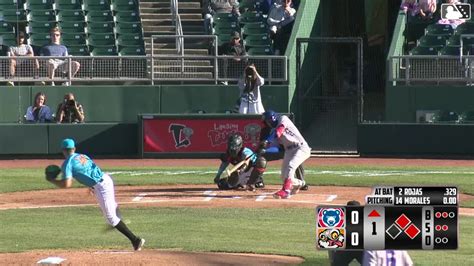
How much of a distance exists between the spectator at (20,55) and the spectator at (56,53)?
0.35 metres

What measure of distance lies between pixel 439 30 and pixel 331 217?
24.5m

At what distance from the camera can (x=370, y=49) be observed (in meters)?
32.7

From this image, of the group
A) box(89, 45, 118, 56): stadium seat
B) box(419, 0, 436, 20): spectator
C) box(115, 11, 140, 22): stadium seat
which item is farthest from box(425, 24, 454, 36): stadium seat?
box(89, 45, 118, 56): stadium seat

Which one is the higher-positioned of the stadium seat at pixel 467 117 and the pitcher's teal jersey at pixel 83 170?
the pitcher's teal jersey at pixel 83 170

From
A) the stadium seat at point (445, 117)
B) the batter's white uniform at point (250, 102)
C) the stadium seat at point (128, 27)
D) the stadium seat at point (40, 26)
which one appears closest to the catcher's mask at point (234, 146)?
the batter's white uniform at point (250, 102)

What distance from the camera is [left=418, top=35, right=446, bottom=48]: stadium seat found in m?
29.6

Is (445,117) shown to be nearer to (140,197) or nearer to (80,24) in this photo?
(80,24)

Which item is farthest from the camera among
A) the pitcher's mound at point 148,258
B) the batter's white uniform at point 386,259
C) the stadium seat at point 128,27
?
the stadium seat at point 128,27

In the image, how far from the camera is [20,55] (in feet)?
94.4

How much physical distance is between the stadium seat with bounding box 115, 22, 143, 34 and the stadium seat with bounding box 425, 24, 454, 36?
766cm

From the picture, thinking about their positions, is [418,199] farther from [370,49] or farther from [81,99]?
[370,49]

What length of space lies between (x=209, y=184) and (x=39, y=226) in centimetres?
609

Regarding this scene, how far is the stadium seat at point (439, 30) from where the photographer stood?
29.9 meters

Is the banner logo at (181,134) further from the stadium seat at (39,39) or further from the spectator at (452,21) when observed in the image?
the spectator at (452,21)
